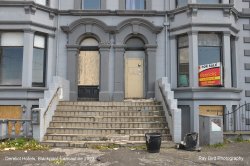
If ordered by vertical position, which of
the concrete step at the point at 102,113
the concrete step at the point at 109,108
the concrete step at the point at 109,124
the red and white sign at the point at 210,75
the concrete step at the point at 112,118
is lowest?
the concrete step at the point at 109,124

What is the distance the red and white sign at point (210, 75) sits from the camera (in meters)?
12.1

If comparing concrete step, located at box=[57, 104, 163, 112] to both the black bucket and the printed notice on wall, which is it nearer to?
the printed notice on wall

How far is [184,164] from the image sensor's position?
7.53 meters

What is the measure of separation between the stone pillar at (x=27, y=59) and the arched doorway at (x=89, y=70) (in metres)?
2.62

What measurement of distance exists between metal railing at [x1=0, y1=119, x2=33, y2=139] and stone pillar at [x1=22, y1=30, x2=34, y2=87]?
8.35 ft

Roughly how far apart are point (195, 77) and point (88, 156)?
6849 mm

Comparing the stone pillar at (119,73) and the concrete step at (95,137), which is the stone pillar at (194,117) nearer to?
the concrete step at (95,137)

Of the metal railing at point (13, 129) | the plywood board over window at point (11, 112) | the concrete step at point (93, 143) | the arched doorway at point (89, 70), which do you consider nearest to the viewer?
the concrete step at point (93, 143)

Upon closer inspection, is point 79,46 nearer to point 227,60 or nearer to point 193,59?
point 193,59

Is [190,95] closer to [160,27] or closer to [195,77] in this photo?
[195,77]

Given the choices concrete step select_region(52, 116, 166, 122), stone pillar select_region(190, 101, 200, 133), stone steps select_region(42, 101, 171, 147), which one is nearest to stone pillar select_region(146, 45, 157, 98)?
stone steps select_region(42, 101, 171, 147)

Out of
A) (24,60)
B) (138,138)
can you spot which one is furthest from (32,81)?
(138,138)

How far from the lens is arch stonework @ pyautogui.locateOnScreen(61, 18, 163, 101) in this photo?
1421 centimetres

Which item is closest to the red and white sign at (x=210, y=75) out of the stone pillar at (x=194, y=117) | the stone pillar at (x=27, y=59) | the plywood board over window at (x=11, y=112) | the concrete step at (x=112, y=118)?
the stone pillar at (x=194, y=117)
